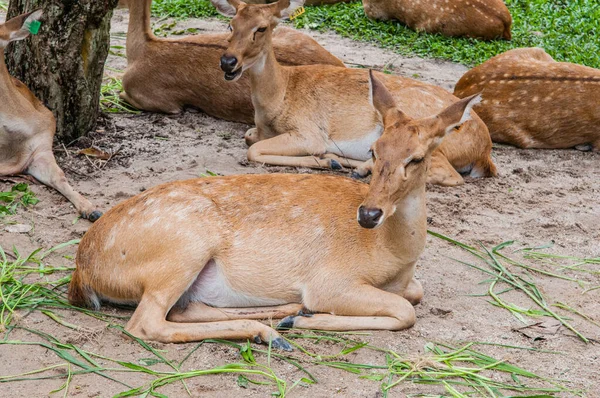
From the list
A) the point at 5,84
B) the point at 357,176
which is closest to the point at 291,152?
the point at 357,176

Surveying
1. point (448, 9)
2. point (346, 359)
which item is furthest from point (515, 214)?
point (448, 9)

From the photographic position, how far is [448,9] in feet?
38.7

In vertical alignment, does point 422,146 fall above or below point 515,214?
above

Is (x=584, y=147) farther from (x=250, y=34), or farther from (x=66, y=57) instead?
(x=66, y=57)

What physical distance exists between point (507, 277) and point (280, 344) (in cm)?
184

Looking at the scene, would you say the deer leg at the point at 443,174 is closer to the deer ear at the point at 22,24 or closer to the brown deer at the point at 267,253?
the brown deer at the point at 267,253

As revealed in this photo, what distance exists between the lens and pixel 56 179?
22.0 ft

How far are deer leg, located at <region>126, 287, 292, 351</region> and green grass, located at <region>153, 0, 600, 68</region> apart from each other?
6.85m

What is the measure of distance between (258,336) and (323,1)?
9.06 m

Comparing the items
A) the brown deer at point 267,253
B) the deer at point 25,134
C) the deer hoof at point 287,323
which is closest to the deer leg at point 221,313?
the brown deer at point 267,253

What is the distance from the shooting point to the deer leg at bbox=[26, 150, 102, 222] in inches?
250

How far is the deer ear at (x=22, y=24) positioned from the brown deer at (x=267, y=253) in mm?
2088

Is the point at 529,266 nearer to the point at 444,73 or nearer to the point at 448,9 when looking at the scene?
the point at 444,73

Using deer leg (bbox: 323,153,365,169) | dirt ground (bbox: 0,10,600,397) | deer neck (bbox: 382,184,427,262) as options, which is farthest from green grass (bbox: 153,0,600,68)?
deer neck (bbox: 382,184,427,262)
